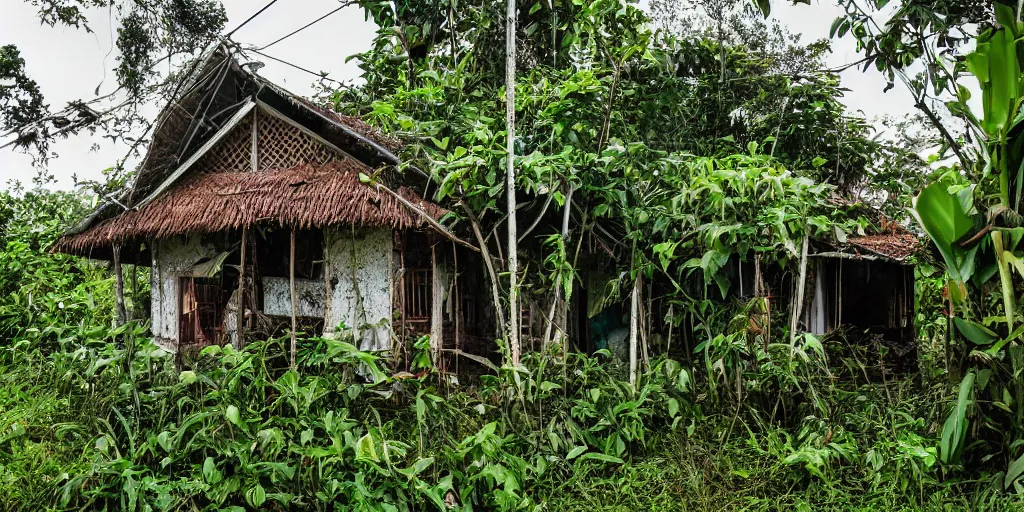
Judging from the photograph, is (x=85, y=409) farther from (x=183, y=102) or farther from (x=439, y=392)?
(x=183, y=102)

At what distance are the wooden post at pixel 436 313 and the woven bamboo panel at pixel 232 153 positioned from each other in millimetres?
2418

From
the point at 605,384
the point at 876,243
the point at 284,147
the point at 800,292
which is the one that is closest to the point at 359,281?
the point at 284,147

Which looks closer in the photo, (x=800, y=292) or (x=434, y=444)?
(x=434, y=444)

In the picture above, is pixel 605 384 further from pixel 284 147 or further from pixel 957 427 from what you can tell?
pixel 284 147

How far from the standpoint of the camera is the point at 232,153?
7492mm

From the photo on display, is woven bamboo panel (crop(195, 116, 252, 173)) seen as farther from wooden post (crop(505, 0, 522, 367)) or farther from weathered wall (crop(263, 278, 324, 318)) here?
wooden post (crop(505, 0, 522, 367))

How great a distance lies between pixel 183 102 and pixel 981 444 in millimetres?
7841

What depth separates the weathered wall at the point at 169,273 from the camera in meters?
7.66

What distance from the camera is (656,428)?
5.49m

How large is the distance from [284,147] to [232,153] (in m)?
0.72

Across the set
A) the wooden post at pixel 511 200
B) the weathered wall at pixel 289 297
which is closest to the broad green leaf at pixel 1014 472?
the wooden post at pixel 511 200

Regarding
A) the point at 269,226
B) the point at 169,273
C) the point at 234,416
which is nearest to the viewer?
the point at 234,416

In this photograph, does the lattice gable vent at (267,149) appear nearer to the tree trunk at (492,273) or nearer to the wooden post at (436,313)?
the wooden post at (436,313)

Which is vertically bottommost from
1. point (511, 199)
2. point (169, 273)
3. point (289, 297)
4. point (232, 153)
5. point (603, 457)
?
point (603, 457)
